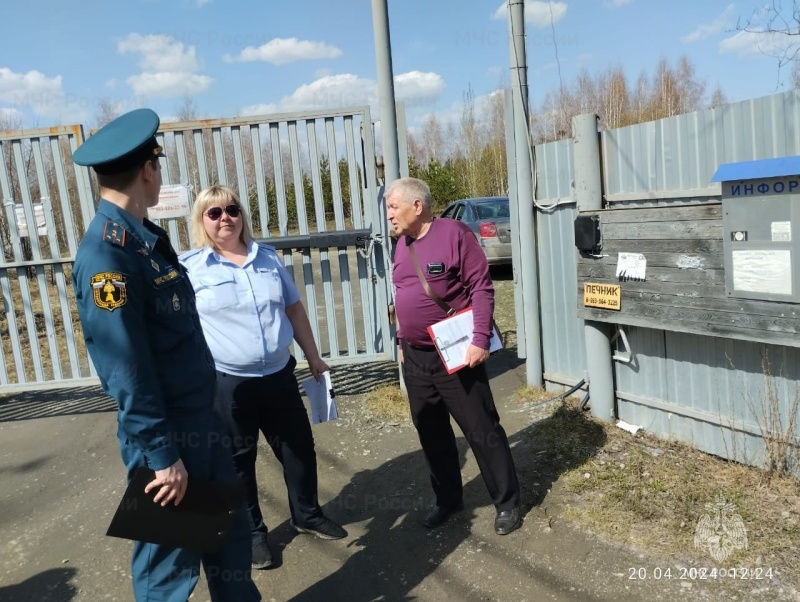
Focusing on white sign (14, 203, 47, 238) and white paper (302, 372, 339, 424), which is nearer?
white paper (302, 372, 339, 424)

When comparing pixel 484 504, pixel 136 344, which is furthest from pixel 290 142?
pixel 136 344

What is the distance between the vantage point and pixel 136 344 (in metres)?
2.20

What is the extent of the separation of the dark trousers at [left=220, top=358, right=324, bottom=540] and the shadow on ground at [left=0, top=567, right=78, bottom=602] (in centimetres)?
101

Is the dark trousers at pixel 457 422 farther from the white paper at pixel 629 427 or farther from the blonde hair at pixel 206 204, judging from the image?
the white paper at pixel 629 427

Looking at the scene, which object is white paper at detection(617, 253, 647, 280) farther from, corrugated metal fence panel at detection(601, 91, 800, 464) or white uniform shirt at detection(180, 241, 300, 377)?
white uniform shirt at detection(180, 241, 300, 377)

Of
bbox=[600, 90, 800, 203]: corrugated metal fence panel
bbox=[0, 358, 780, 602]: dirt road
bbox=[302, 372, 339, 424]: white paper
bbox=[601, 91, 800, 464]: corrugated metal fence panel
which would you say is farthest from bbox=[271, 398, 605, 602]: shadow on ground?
bbox=[600, 90, 800, 203]: corrugated metal fence panel

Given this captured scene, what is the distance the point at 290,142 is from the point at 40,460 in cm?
334

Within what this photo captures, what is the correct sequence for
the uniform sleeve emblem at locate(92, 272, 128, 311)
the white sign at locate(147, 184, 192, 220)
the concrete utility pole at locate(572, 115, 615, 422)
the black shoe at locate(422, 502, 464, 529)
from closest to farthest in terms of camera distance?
the uniform sleeve emblem at locate(92, 272, 128, 311), the black shoe at locate(422, 502, 464, 529), the concrete utility pole at locate(572, 115, 615, 422), the white sign at locate(147, 184, 192, 220)

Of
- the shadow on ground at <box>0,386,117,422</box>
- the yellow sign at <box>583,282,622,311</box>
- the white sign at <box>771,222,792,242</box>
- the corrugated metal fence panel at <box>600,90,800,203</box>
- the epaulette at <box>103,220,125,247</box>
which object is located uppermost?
the corrugated metal fence panel at <box>600,90,800,203</box>

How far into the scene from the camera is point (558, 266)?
531 cm

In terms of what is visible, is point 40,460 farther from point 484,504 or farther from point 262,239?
point 484,504

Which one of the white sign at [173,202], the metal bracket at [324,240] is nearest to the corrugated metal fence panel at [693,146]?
the metal bracket at [324,240]

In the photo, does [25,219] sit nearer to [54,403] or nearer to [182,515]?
[54,403]

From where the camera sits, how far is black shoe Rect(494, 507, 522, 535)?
11.8 ft
